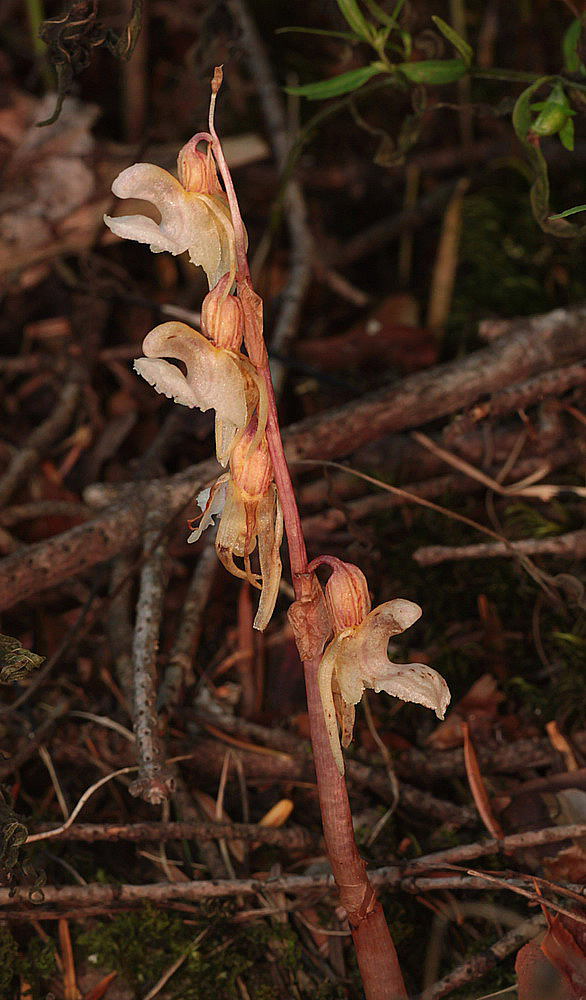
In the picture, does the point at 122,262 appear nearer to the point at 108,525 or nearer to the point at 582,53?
the point at 108,525

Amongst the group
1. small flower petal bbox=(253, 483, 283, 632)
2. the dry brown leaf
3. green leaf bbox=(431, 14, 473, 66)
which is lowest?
the dry brown leaf

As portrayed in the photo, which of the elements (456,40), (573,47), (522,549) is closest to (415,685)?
(522,549)

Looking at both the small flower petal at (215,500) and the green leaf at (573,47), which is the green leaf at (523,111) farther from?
the small flower petal at (215,500)

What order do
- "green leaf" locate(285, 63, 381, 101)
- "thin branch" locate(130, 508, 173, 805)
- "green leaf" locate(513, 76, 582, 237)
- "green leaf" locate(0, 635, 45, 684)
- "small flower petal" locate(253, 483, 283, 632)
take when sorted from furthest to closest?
"green leaf" locate(285, 63, 381, 101) < "green leaf" locate(513, 76, 582, 237) < "thin branch" locate(130, 508, 173, 805) < "green leaf" locate(0, 635, 45, 684) < "small flower petal" locate(253, 483, 283, 632)

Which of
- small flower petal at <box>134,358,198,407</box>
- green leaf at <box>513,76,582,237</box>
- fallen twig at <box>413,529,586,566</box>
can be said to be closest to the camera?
small flower petal at <box>134,358,198,407</box>

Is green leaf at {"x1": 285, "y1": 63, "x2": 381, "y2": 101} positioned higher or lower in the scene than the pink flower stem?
higher

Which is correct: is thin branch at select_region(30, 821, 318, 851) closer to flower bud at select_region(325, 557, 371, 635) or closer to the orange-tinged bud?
flower bud at select_region(325, 557, 371, 635)

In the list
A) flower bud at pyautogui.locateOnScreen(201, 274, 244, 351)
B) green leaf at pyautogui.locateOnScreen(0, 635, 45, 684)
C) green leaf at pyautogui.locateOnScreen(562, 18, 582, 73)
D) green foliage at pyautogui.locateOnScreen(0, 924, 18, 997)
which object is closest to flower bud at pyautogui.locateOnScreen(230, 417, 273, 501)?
flower bud at pyautogui.locateOnScreen(201, 274, 244, 351)

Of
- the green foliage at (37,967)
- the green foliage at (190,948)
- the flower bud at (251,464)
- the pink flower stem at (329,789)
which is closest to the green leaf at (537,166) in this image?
the pink flower stem at (329,789)
